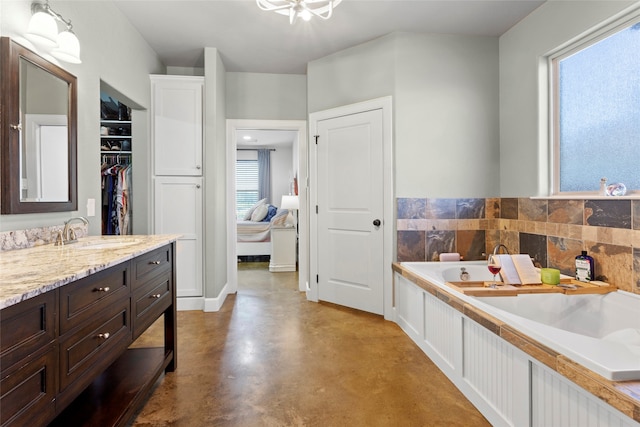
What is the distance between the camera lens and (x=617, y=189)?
80.9 inches

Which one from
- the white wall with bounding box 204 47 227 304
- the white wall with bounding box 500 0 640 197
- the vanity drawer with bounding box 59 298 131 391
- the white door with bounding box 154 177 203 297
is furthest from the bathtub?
the white door with bounding box 154 177 203 297

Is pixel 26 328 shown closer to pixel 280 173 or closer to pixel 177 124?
pixel 177 124

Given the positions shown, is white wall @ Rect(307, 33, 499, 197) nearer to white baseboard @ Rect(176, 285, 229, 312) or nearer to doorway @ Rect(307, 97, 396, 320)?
doorway @ Rect(307, 97, 396, 320)

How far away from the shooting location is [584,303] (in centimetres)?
206

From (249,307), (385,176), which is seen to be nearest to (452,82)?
(385,176)

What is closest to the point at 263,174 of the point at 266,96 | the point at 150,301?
the point at 266,96

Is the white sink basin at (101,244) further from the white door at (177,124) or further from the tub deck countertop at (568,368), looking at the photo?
the tub deck countertop at (568,368)

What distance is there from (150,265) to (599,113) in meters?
3.00

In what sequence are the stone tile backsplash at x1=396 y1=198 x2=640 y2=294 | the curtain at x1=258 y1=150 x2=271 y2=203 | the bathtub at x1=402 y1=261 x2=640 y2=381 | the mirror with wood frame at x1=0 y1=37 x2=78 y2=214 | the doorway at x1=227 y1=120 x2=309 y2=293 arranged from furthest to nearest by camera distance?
the curtain at x1=258 y1=150 x2=271 y2=203 < the doorway at x1=227 y1=120 x2=309 y2=293 < the stone tile backsplash at x1=396 y1=198 x2=640 y2=294 < the mirror with wood frame at x1=0 y1=37 x2=78 y2=214 < the bathtub at x1=402 y1=261 x2=640 y2=381

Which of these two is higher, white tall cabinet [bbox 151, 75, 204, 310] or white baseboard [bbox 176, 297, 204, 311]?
white tall cabinet [bbox 151, 75, 204, 310]

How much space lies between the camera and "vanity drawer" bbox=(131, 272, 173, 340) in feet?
5.16

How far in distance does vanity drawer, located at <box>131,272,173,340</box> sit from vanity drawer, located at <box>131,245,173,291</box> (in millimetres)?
34

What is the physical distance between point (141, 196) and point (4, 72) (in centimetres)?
182

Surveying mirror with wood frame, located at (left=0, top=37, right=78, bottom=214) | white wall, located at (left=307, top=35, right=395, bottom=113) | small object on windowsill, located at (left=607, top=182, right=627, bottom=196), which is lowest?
small object on windowsill, located at (left=607, top=182, right=627, bottom=196)
